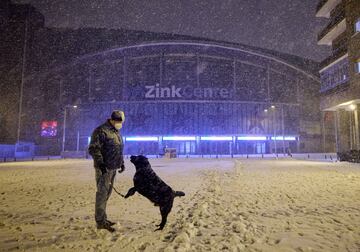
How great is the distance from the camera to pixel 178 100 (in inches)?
1967

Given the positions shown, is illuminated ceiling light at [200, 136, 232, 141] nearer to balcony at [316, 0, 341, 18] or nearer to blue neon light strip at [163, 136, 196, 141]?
blue neon light strip at [163, 136, 196, 141]

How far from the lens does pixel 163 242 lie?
12.2ft

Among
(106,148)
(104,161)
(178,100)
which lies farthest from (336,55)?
(104,161)

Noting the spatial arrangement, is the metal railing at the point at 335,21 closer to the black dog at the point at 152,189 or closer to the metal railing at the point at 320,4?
the metal railing at the point at 320,4

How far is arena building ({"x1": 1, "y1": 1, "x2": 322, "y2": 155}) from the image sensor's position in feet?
164

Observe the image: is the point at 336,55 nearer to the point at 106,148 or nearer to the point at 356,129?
the point at 356,129

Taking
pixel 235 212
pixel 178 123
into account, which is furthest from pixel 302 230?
pixel 178 123

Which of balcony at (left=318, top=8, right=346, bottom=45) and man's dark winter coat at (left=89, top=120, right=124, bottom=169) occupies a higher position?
balcony at (left=318, top=8, right=346, bottom=45)

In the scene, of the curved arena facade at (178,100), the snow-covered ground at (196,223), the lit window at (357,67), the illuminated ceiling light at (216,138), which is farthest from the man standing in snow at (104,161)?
the illuminated ceiling light at (216,138)

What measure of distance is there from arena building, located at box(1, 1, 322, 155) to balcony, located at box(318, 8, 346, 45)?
19.8m

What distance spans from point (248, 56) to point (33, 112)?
48.7m

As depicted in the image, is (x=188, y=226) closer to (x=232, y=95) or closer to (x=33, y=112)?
(x=232, y=95)

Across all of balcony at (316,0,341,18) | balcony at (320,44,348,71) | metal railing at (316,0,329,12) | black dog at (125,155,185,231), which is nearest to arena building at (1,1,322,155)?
balcony at (316,0,341,18)

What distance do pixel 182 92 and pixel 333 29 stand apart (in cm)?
2767
